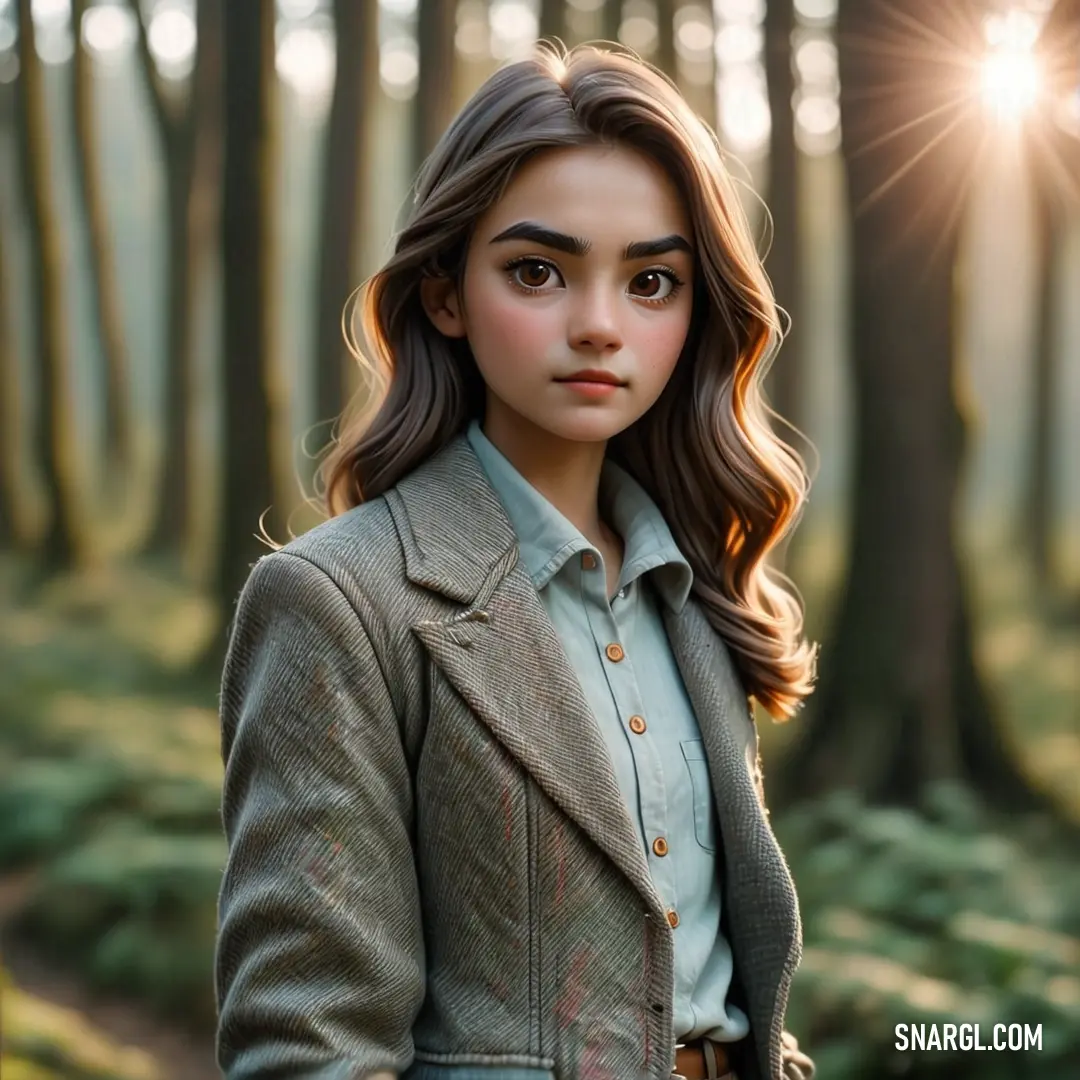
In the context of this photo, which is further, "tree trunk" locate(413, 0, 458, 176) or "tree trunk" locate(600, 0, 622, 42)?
"tree trunk" locate(600, 0, 622, 42)

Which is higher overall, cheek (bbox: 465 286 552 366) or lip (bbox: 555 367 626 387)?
cheek (bbox: 465 286 552 366)

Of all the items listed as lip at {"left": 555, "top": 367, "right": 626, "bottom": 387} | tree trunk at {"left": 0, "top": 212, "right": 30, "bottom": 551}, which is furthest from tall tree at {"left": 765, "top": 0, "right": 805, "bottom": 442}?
lip at {"left": 555, "top": 367, "right": 626, "bottom": 387}

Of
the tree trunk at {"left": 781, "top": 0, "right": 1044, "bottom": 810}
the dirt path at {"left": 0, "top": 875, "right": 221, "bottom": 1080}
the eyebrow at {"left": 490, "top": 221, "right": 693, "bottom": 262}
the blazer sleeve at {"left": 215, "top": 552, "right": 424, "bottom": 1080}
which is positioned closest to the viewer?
the blazer sleeve at {"left": 215, "top": 552, "right": 424, "bottom": 1080}

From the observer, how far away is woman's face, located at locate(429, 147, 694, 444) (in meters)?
Result: 1.92

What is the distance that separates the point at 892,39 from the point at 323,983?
4862 millimetres

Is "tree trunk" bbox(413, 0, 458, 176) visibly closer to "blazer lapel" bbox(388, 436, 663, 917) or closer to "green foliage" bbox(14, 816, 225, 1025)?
"green foliage" bbox(14, 816, 225, 1025)

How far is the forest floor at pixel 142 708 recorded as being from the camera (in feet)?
18.9

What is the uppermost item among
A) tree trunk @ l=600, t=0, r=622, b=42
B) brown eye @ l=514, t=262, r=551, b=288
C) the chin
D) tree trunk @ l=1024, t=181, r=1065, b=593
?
tree trunk @ l=600, t=0, r=622, b=42

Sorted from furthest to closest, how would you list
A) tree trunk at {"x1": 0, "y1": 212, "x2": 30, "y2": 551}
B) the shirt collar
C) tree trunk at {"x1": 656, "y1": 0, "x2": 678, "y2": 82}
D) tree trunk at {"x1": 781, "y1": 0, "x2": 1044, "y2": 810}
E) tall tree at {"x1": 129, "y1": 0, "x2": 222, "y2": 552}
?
1. tall tree at {"x1": 129, "y1": 0, "x2": 222, "y2": 552}
2. tree trunk at {"x1": 656, "y1": 0, "x2": 678, "y2": 82}
3. tree trunk at {"x1": 0, "y1": 212, "x2": 30, "y2": 551}
4. tree trunk at {"x1": 781, "y1": 0, "x2": 1044, "y2": 810}
5. the shirt collar

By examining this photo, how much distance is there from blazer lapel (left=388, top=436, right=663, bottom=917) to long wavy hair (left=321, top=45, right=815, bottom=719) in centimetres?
16

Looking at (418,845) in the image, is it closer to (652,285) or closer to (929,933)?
(652,285)

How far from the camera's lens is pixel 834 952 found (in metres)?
5.32

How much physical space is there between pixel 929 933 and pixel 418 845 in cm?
417

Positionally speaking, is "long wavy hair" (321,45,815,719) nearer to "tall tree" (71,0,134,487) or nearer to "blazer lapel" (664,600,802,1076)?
"blazer lapel" (664,600,802,1076)
